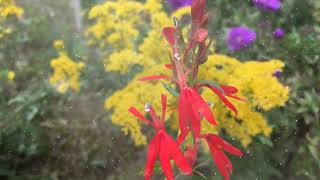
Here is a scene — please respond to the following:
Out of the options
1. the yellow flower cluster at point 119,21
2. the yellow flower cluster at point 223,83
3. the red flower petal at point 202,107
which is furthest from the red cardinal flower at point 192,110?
the yellow flower cluster at point 119,21

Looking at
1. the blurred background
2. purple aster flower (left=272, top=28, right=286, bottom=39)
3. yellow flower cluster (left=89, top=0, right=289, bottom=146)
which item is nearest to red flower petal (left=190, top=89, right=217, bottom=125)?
yellow flower cluster (left=89, top=0, right=289, bottom=146)

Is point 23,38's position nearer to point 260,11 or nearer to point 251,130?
point 260,11

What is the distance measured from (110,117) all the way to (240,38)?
0.73 metres

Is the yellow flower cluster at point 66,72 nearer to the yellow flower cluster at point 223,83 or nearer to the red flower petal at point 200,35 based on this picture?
the yellow flower cluster at point 223,83

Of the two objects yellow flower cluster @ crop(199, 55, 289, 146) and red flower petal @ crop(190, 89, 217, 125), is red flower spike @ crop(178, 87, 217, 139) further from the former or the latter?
yellow flower cluster @ crop(199, 55, 289, 146)

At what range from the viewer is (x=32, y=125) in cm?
216

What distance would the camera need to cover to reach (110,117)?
7.11 feet

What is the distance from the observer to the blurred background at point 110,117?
6.79ft

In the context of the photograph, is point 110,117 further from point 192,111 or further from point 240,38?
point 192,111

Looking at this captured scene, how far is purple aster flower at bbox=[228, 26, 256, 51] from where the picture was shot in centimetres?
223

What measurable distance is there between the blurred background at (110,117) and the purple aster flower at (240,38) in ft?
0.27

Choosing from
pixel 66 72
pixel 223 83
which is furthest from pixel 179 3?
pixel 223 83

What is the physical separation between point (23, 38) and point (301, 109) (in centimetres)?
181

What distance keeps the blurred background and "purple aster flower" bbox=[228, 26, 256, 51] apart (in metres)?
0.08
